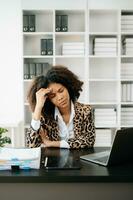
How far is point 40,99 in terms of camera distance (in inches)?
75.9

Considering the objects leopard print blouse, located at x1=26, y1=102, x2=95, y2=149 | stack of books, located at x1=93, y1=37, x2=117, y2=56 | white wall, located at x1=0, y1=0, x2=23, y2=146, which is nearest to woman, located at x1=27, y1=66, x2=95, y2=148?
leopard print blouse, located at x1=26, y1=102, x2=95, y2=149

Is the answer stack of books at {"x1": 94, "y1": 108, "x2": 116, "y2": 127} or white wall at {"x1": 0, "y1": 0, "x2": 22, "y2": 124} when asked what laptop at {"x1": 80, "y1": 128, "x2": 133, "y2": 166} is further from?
white wall at {"x1": 0, "y1": 0, "x2": 22, "y2": 124}

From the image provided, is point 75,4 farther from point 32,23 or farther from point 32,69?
point 32,69

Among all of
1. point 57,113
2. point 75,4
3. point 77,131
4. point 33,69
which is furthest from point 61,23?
point 77,131

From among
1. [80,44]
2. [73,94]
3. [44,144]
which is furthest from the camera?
[80,44]

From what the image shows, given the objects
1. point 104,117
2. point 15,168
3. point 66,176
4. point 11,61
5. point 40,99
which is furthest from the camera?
point 11,61

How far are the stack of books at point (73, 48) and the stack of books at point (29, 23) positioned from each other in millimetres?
454

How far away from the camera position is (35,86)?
205cm

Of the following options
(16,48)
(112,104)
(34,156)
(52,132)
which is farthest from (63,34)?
(34,156)

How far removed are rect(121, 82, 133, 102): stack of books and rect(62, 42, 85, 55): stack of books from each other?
2.37 feet

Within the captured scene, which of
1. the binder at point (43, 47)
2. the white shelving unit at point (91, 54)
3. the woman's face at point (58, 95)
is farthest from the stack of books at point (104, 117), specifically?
the woman's face at point (58, 95)

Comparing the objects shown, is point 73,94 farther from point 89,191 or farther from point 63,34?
point 63,34

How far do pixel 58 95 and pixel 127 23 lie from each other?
6.92ft

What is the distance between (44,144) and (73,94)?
1.63 feet
